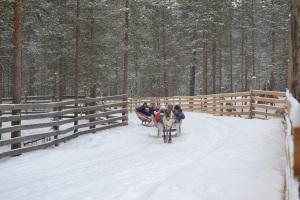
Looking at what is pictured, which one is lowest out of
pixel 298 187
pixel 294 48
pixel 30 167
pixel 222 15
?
pixel 30 167

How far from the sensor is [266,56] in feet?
179

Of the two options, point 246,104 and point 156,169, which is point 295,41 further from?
point 246,104

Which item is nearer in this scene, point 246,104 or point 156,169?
point 156,169

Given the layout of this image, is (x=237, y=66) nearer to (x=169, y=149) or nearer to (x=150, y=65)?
(x=150, y=65)

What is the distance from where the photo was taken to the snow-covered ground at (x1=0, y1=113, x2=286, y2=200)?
20.6ft

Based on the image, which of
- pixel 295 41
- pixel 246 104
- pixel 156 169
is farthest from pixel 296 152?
pixel 246 104

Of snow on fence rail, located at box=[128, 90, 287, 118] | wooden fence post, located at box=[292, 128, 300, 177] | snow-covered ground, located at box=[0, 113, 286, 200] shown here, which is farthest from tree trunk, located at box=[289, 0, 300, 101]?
snow on fence rail, located at box=[128, 90, 287, 118]

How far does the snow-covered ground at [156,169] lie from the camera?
6.28m

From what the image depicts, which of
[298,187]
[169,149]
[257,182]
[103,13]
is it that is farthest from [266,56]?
[298,187]

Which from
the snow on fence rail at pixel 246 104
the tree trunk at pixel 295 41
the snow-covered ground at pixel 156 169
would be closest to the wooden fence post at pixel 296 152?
the tree trunk at pixel 295 41

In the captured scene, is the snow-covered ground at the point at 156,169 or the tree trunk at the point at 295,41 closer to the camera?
the tree trunk at the point at 295,41

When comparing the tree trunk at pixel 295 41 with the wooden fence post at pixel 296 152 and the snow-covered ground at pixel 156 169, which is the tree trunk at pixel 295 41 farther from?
the wooden fence post at pixel 296 152

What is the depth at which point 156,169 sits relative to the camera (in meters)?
8.38

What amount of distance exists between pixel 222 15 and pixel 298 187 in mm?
33509
